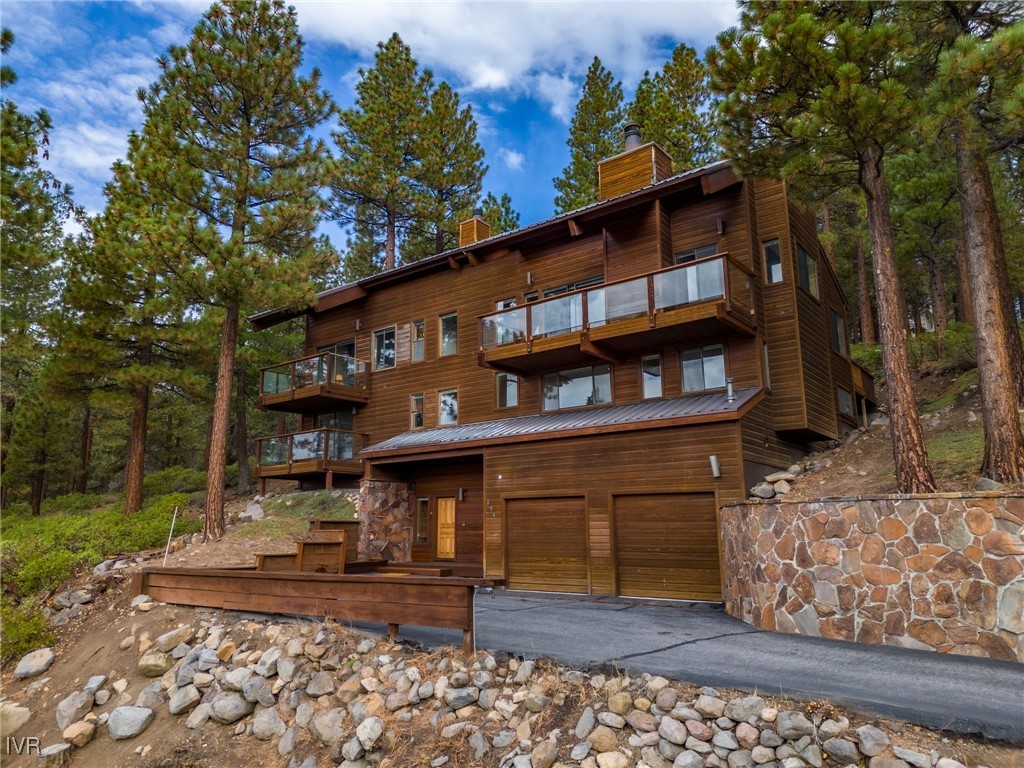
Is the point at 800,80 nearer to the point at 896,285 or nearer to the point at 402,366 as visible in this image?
the point at 896,285

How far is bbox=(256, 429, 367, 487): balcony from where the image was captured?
19281 millimetres

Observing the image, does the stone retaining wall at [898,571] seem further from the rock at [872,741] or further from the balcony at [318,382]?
the balcony at [318,382]

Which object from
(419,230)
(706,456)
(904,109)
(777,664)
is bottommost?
(777,664)

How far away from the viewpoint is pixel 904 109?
8578 millimetres

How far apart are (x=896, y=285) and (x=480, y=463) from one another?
9.77m

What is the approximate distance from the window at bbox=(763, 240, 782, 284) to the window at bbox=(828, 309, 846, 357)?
3.35 meters

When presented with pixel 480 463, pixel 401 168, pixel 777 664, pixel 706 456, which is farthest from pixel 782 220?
pixel 401 168

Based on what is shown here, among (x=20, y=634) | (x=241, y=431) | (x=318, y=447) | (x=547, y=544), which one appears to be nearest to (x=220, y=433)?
(x=318, y=447)

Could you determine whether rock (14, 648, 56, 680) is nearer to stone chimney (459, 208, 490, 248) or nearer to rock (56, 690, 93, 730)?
rock (56, 690, 93, 730)

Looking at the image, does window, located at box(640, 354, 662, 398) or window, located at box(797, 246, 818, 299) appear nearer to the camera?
window, located at box(640, 354, 662, 398)

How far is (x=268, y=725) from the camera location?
6184mm

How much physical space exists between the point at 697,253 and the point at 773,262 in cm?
166

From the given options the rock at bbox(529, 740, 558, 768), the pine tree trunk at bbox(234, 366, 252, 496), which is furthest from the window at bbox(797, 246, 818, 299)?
the pine tree trunk at bbox(234, 366, 252, 496)

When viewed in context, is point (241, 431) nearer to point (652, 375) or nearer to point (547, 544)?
point (547, 544)
